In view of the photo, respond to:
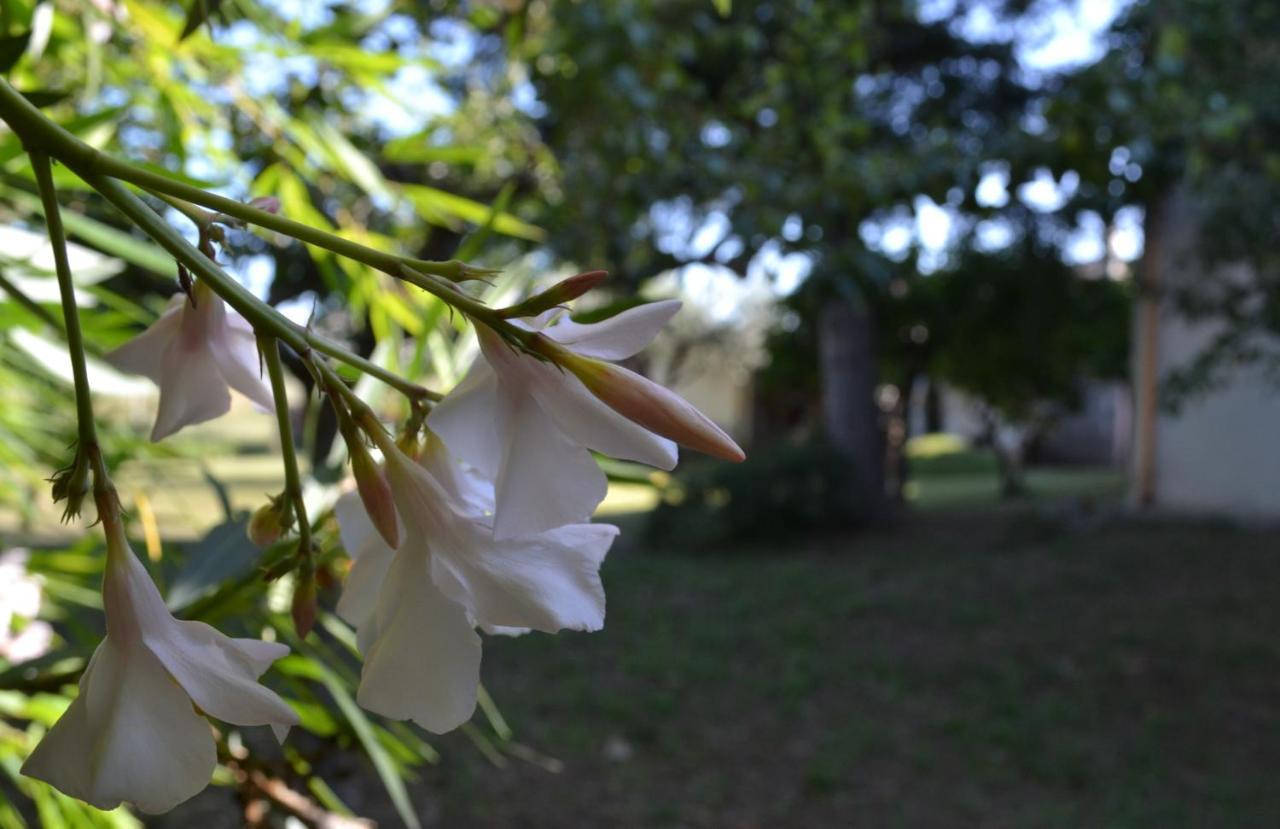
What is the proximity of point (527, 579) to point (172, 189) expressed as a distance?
108 millimetres

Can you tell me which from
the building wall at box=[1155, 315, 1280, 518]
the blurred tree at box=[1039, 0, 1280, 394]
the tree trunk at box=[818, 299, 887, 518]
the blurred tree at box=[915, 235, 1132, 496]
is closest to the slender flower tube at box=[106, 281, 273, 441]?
the blurred tree at box=[1039, 0, 1280, 394]

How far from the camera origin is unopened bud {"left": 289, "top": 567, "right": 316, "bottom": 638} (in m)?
0.29

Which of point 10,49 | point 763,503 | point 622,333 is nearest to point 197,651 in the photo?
point 622,333

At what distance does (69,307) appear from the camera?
239mm

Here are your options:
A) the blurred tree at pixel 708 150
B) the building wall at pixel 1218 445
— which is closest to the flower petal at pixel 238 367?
the blurred tree at pixel 708 150

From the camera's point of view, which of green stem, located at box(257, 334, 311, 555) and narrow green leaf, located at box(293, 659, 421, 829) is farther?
narrow green leaf, located at box(293, 659, 421, 829)

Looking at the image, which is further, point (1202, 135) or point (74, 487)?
point (1202, 135)

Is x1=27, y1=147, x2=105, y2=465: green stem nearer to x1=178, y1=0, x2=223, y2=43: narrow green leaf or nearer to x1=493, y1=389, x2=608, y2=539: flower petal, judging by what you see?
x1=493, y1=389, x2=608, y2=539: flower petal

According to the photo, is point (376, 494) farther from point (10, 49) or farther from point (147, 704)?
point (10, 49)

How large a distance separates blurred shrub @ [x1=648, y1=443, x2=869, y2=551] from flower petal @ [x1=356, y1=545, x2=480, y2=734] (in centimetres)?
690

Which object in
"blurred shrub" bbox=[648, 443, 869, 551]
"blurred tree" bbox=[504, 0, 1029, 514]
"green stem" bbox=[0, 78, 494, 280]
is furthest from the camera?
"blurred shrub" bbox=[648, 443, 869, 551]

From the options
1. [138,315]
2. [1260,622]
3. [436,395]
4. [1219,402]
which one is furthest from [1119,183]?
[436,395]

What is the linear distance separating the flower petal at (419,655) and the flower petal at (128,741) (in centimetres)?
4

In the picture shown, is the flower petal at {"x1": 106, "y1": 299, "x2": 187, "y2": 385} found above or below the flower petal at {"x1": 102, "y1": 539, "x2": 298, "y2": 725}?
above
